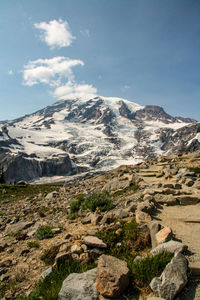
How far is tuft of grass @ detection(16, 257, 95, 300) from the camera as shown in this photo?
13.7 feet

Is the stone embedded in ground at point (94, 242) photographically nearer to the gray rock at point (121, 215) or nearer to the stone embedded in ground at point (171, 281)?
the stone embedded in ground at point (171, 281)

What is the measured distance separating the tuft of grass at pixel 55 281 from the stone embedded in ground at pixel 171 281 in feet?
6.09

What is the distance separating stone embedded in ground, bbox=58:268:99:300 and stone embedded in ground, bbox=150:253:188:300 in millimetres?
1229

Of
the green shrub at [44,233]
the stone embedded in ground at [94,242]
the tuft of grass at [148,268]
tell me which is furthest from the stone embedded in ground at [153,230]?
the green shrub at [44,233]

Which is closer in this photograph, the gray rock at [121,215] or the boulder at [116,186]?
the gray rock at [121,215]

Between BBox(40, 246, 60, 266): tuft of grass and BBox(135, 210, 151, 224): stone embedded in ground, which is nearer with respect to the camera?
BBox(40, 246, 60, 266): tuft of grass

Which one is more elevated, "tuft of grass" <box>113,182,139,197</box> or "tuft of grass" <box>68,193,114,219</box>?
"tuft of grass" <box>113,182,139,197</box>

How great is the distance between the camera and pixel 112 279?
392 centimetres

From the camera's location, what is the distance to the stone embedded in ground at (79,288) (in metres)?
3.90

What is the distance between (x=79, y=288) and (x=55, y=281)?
3.25 feet

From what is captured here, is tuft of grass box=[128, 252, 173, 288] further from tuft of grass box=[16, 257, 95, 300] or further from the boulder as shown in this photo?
the boulder

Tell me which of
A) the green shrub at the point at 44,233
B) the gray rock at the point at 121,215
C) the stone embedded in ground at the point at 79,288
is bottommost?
the green shrub at the point at 44,233

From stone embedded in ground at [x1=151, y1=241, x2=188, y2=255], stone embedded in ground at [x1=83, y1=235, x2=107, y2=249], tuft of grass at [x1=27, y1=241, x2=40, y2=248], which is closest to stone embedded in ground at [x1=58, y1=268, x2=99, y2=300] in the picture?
stone embedded in ground at [x1=83, y1=235, x2=107, y2=249]

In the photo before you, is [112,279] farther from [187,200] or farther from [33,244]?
[187,200]
